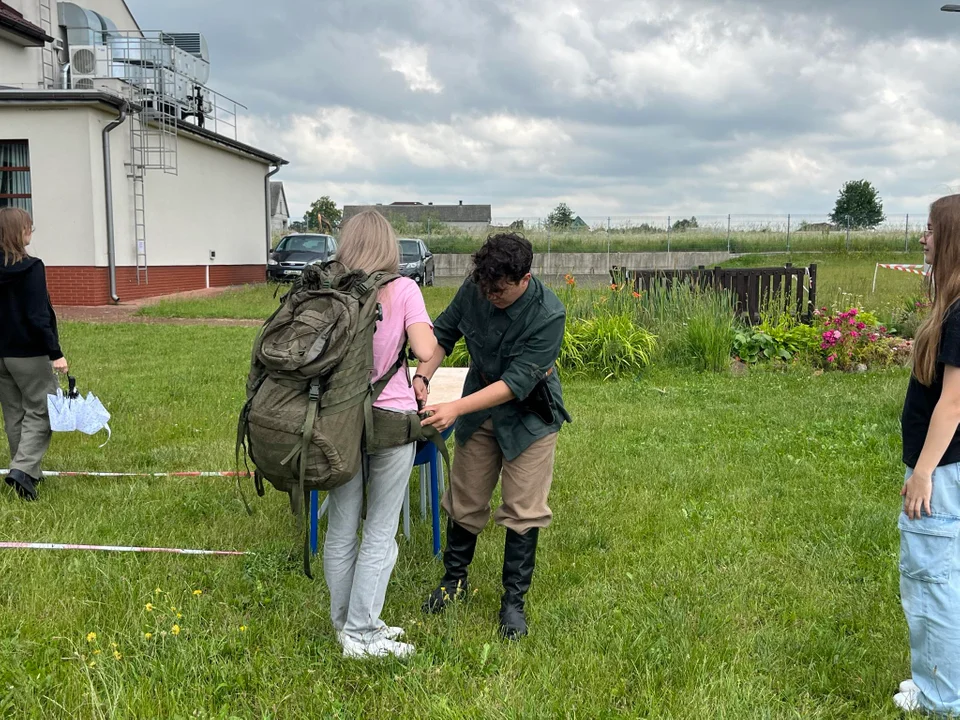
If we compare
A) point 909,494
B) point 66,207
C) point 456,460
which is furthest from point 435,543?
point 66,207

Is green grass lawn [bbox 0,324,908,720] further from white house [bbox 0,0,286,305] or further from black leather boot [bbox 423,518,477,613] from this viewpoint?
white house [bbox 0,0,286,305]

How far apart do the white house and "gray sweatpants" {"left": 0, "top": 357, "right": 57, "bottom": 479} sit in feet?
42.5

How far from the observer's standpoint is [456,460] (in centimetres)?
358

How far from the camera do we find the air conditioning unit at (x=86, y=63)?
20.4 metres

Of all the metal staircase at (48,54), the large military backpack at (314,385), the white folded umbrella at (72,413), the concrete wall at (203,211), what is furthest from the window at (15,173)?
the large military backpack at (314,385)

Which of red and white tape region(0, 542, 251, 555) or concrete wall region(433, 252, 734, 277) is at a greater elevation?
concrete wall region(433, 252, 734, 277)

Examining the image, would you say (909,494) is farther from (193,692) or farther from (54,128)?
(54,128)

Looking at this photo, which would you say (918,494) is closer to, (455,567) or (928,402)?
(928,402)

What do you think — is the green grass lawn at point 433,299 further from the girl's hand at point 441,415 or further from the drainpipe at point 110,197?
the girl's hand at point 441,415

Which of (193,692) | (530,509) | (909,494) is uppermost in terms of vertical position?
(909,494)

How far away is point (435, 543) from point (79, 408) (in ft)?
8.19

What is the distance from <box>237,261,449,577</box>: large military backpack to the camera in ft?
8.95

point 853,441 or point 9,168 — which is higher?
point 9,168

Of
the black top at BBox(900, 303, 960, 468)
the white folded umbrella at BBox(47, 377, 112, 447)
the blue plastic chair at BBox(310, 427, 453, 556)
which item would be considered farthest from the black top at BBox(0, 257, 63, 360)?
the black top at BBox(900, 303, 960, 468)
